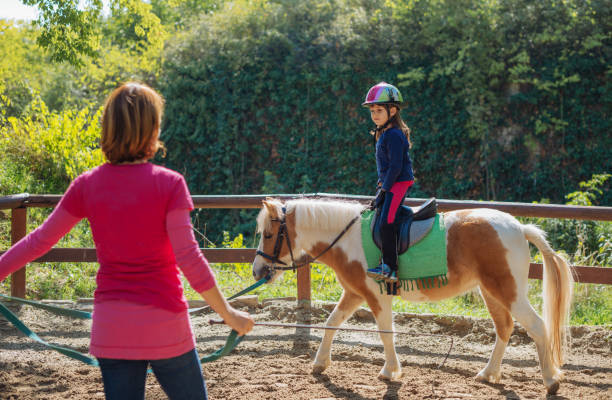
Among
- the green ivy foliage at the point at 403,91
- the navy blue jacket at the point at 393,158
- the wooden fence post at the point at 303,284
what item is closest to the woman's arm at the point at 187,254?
the navy blue jacket at the point at 393,158

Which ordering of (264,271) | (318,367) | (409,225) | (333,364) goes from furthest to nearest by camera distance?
(333,364)
(318,367)
(264,271)
(409,225)

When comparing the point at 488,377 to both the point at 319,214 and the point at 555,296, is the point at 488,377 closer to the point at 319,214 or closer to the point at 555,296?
the point at 555,296

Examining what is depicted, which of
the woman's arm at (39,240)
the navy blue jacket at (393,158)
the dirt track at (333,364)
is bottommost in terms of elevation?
the dirt track at (333,364)

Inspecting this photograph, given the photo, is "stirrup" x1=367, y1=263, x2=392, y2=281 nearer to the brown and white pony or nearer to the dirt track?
the brown and white pony

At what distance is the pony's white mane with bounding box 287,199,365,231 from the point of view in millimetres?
4871

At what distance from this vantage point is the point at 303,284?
6414mm

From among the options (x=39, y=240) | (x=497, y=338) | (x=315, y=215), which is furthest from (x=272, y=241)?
(x=39, y=240)

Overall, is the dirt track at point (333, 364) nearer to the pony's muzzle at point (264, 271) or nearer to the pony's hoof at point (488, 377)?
the pony's hoof at point (488, 377)

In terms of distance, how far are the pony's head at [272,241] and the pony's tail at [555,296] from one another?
1962 mm

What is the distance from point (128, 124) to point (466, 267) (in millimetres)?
3271

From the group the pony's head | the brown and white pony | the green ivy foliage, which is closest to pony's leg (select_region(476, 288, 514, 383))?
the brown and white pony

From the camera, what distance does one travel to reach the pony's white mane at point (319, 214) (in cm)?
487

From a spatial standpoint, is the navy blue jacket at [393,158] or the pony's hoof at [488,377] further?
the pony's hoof at [488,377]

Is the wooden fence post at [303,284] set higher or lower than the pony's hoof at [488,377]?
higher
